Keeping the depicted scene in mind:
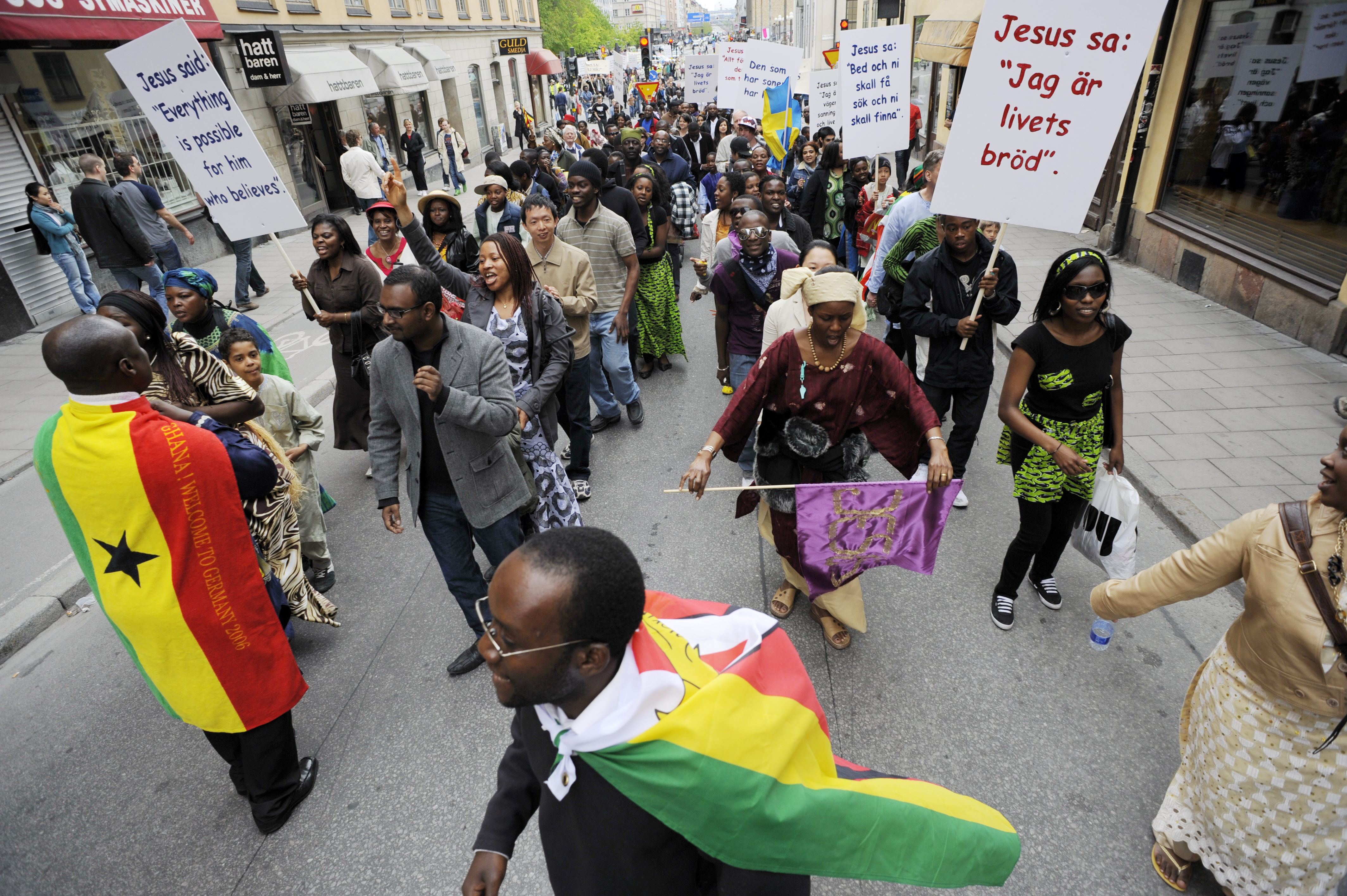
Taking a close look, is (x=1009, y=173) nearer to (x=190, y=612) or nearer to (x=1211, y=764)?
(x=1211, y=764)

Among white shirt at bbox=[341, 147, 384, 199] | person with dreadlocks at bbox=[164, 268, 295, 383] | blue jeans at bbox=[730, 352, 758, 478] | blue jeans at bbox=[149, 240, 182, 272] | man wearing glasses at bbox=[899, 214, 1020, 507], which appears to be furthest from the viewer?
white shirt at bbox=[341, 147, 384, 199]

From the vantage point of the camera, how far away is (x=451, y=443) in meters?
3.20

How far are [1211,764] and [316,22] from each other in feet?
69.8

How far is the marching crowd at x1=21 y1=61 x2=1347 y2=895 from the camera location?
2062 mm

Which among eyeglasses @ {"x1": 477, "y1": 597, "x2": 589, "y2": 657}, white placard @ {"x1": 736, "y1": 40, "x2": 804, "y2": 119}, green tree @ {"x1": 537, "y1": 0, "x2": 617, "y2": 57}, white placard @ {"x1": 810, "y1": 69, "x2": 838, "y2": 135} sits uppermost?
green tree @ {"x1": 537, "y1": 0, "x2": 617, "y2": 57}

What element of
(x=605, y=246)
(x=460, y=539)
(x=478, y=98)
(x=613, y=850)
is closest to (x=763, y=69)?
(x=605, y=246)

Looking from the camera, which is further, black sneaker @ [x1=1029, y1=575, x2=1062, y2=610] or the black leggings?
black sneaker @ [x1=1029, y1=575, x2=1062, y2=610]

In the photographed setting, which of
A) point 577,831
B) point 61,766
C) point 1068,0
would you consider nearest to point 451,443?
point 577,831

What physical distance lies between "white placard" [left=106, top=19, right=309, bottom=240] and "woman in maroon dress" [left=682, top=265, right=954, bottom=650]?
315cm

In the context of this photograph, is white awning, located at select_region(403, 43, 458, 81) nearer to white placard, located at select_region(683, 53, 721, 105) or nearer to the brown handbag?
white placard, located at select_region(683, 53, 721, 105)

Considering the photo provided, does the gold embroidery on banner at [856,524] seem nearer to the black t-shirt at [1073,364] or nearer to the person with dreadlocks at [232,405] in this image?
the black t-shirt at [1073,364]

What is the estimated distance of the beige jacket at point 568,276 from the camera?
5.04 metres

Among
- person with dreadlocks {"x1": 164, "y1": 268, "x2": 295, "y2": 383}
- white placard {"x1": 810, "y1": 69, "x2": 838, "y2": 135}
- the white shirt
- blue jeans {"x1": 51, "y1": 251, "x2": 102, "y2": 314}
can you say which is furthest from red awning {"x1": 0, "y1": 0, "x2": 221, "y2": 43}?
white placard {"x1": 810, "y1": 69, "x2": 838, "y2": 135}

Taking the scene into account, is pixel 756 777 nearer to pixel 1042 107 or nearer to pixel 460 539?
pixel 460 539
